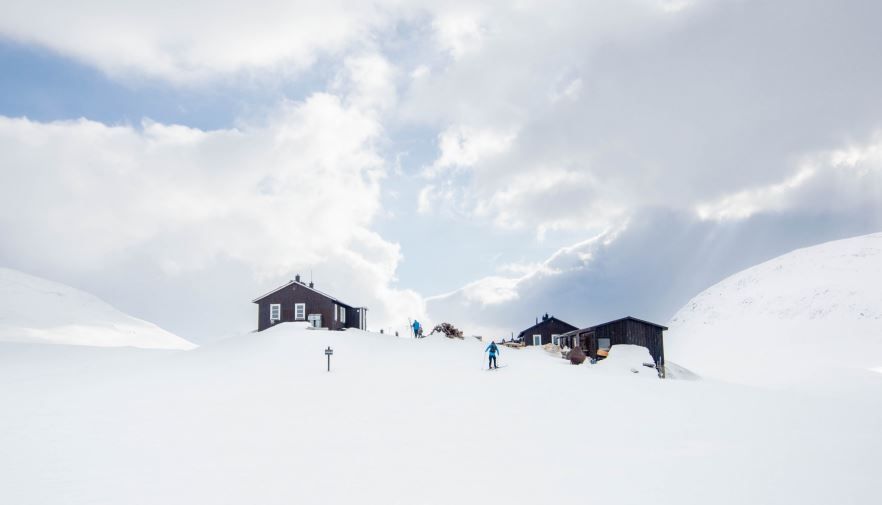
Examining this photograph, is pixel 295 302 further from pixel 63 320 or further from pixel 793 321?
pixel 793 321

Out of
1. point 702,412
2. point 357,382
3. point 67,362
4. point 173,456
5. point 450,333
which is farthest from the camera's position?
point 450,333

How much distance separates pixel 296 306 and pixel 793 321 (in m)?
65.5

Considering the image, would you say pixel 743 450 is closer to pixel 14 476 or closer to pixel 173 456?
pixel 173 456

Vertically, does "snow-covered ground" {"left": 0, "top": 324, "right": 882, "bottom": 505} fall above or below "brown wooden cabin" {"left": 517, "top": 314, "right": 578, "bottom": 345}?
below

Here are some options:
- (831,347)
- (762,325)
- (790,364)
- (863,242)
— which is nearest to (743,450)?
(790,364)

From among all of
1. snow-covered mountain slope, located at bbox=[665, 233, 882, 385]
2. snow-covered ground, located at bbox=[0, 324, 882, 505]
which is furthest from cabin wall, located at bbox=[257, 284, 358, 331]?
snow-covered mountain slope, located at bbox=[665, 233, 882, 385]

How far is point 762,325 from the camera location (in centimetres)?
8069

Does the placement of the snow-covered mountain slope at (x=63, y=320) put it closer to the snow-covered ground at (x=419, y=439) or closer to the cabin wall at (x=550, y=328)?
the snow-covered ground at (x=419, y=439)

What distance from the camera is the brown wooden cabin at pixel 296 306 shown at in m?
55.8

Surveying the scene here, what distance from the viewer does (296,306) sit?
184 feet

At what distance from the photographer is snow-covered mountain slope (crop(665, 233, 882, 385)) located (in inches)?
2431

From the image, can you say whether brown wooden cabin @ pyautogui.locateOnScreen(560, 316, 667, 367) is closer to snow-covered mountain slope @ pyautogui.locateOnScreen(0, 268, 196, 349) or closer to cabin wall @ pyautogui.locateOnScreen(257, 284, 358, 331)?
cabin wall @ pyautogui.locateOnScreen(257, 284, 358, 331)

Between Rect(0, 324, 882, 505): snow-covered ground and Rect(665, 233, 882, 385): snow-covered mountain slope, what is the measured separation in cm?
2862

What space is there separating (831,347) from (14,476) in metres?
78.0
